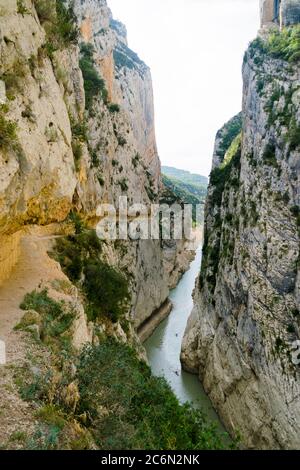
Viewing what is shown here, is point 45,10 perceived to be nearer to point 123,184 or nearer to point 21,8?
point 21,8

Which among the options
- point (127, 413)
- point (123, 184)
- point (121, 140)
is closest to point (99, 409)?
point (127, 413)

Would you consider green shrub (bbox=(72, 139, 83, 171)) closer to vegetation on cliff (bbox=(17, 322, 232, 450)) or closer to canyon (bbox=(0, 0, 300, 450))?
canyon (bbox=(0, 0, 300, 450))

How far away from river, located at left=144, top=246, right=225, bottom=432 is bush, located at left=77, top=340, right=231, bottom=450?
872 centimetres

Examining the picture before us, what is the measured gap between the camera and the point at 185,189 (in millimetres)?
123875

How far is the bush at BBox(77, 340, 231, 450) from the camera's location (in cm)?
685

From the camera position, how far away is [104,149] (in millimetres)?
32781

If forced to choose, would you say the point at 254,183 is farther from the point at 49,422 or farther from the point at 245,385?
the point at 49,422

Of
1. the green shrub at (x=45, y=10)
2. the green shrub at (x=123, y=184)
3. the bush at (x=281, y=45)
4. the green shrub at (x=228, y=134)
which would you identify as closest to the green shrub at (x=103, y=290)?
the green shrub at (x=45, y=10)

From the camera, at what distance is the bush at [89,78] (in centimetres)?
3225

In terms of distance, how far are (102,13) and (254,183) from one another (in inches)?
1304

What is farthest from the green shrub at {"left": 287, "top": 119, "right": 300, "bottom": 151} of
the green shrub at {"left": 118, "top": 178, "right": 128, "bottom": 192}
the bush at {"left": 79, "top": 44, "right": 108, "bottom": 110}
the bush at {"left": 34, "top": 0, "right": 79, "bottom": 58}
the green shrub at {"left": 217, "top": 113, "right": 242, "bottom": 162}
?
the green shrub at {"left": 217, "top": 113, "right": 242, "bottom": 162}

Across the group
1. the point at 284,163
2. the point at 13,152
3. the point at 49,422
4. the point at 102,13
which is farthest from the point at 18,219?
the point at 102,13

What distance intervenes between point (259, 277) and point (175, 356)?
1430cm

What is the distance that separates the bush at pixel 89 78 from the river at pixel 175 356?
20.6 metres
